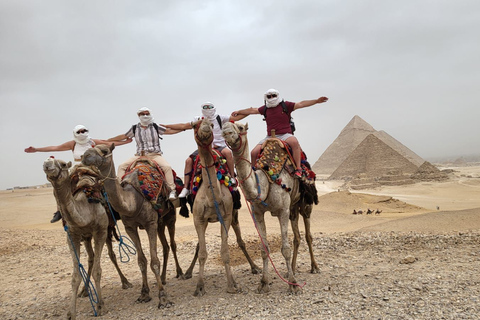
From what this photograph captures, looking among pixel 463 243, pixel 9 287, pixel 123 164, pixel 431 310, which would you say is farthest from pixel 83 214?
pixel 463 243

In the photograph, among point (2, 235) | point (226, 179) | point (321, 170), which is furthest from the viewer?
point (321, 170)

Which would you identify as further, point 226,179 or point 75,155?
point 75,155

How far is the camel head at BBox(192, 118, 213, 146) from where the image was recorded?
15.3 ft

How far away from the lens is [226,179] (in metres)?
5.54

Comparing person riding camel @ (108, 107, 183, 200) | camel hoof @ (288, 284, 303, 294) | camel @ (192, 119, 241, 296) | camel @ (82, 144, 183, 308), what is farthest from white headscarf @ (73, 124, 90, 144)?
camel hoof @ (288, 284, 303, 294)

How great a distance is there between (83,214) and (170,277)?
3.28m

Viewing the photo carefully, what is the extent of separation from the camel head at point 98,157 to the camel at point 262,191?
67.1 inches

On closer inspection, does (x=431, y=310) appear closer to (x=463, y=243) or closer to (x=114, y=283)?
(x=463, y=243)

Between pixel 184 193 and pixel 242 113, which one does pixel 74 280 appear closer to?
pixel 184 193

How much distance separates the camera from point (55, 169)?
4.14m

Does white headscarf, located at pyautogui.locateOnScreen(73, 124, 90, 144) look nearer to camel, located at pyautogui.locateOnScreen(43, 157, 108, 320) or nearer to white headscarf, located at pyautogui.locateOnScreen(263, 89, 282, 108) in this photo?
camel, located at pyautogui.locateOnScreen(43, 157, 108, 320)

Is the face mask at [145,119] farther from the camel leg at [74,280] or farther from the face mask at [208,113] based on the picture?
the camel leg at [74,280]

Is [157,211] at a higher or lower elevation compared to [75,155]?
lower

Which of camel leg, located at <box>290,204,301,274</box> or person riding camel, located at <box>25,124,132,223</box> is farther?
camel leg, located at <box>290,204,301,274</box>
